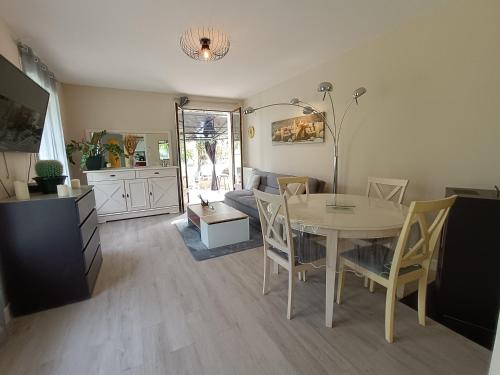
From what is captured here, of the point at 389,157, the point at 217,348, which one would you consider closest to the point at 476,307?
the point at 389,157

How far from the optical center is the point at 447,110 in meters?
2.10

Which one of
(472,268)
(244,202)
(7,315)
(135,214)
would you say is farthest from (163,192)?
(472,268)

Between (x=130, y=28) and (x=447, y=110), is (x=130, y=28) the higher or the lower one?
the higher one

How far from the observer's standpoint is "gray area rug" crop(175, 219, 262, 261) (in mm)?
2758

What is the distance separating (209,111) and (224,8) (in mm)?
3418

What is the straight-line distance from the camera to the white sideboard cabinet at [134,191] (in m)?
4.05

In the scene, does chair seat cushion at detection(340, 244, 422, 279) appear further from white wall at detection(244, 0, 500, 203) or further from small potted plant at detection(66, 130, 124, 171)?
small potted plant at detection(66, 130, 124, 171)

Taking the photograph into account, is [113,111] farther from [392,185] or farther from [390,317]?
[390,317]

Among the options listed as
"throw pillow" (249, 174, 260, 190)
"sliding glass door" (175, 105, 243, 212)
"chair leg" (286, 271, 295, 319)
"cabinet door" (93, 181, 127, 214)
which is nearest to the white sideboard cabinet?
"cabinet door" (93, 181, 127, 214)

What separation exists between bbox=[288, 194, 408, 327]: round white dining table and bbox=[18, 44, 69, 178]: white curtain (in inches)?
124

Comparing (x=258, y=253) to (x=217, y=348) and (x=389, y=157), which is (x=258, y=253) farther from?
(x=389, y=157)

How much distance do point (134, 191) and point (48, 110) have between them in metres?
1.79

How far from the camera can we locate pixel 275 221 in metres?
1.79

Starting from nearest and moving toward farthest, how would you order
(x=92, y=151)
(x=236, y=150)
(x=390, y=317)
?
(x=390, y=317) < (x=92, y=151) < (x=236, y=150)
